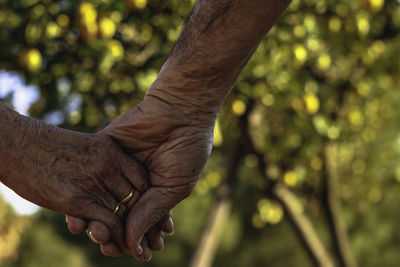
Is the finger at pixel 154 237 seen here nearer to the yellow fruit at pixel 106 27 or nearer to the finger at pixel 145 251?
the finger at pixel 145 251

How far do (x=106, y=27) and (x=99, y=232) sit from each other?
1577mm

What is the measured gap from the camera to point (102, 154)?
210 cm

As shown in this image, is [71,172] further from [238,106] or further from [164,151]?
[238,106]

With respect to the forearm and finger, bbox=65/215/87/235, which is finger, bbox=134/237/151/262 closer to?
finger, bbox=65/215/87/235

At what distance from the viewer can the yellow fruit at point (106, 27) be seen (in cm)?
322

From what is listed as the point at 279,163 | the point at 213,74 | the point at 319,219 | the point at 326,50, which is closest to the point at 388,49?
the point at 326,50

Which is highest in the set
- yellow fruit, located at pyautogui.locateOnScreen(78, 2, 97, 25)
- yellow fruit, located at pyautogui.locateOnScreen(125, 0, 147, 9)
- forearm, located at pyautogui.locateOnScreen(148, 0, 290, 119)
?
forearm, located at pyautogui.locateOnScreen(148, 0, 290, 119)

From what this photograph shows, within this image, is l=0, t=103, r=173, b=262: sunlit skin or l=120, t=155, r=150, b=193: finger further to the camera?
l=120, t=155, r=150, b=193: finger

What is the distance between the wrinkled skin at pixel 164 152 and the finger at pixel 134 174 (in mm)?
24

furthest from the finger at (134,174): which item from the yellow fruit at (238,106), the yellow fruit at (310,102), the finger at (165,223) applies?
the yellow fruit at (310,102)

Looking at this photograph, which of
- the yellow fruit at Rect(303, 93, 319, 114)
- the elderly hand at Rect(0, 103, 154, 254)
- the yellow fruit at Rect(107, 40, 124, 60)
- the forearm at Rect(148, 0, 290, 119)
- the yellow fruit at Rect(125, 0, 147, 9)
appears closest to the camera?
the forearm at Rect(148, 0, 290, 119)

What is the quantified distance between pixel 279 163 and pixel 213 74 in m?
3.18

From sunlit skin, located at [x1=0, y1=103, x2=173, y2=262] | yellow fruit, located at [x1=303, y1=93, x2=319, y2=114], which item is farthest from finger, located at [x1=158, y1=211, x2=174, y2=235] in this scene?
yellow fruit, located at [x1=303, y1=93, x2=319, y2=114]

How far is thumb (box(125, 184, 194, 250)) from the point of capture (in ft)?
6.50
